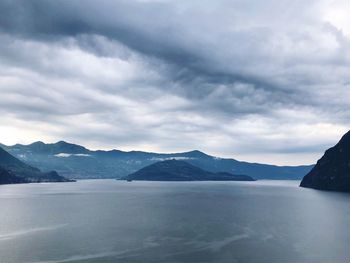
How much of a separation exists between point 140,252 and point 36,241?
41.4m

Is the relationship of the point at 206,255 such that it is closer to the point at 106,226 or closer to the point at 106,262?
the point at 106,262

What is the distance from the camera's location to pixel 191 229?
153250 millimetres

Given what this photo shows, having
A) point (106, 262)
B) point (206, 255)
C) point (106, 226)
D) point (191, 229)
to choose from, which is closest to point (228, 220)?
point (191, 229)

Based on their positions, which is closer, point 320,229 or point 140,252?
point 140,252

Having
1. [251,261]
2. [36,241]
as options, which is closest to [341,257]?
[251,261]

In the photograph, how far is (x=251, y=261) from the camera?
101 m

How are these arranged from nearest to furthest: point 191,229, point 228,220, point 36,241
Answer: point 36,241 → point 191,229 → point 228,220

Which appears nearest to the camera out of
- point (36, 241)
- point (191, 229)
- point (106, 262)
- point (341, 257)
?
point (106, 262)

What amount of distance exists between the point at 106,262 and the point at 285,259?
173ft

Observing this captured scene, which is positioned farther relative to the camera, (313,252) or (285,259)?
(313,252)

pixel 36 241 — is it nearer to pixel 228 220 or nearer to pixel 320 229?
pixel 228 220

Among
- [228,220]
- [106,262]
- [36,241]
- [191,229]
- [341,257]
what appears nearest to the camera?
[106,262]

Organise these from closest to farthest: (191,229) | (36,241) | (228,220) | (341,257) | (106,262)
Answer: (106,262) → (341,257) → (36,241) → (191,229) → (228,220)

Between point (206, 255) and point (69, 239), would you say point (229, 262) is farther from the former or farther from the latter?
point (69, 239)
